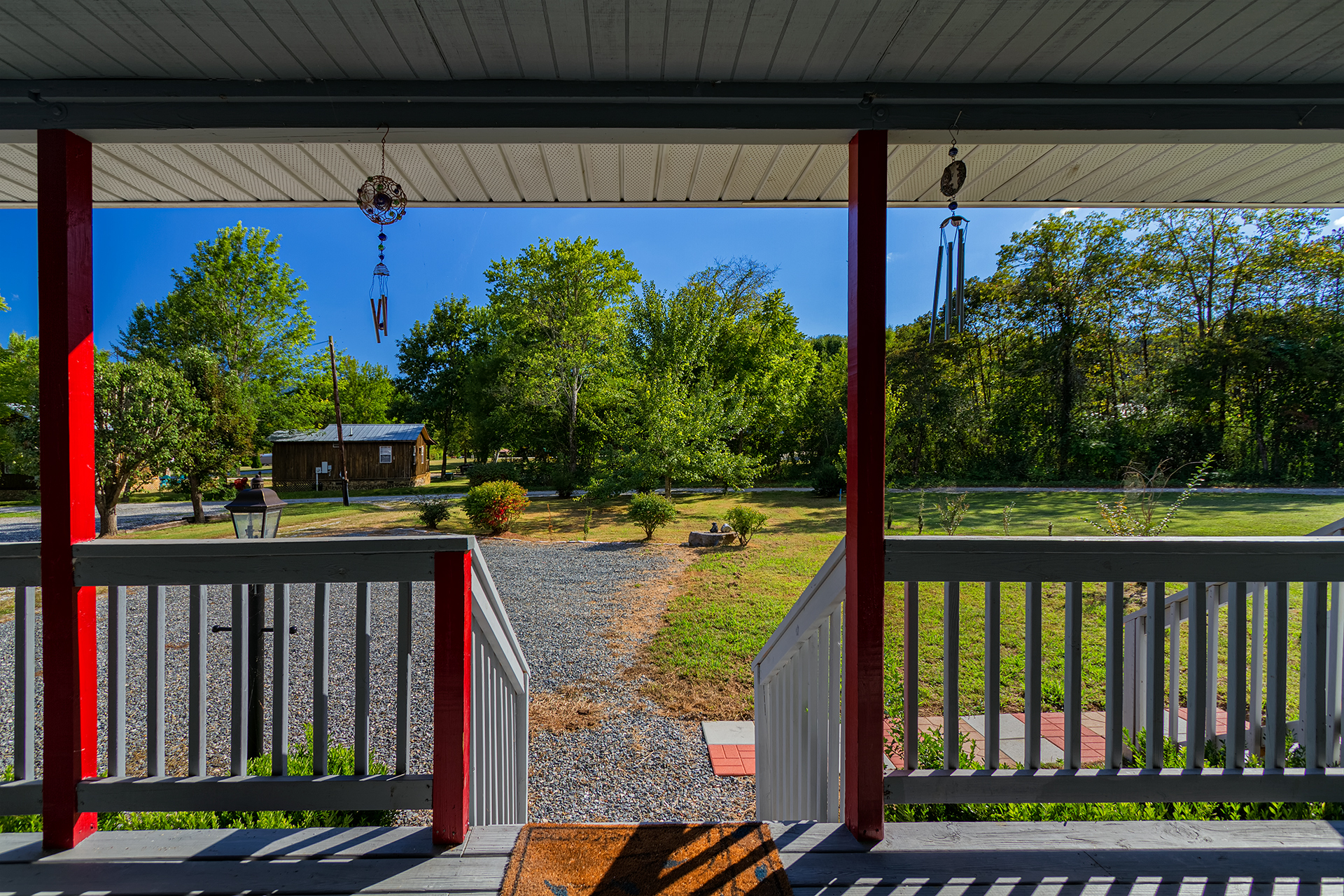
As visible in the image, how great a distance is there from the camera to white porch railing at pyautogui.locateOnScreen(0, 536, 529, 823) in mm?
1382

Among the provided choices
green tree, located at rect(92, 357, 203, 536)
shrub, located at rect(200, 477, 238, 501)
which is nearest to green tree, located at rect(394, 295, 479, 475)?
shrub, located at rect(200, 477, 238, 501)

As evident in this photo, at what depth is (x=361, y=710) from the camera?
142 centimetres

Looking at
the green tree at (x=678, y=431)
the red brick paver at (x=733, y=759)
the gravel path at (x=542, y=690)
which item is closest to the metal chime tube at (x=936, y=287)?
the gravel path at (x=542, y=690)

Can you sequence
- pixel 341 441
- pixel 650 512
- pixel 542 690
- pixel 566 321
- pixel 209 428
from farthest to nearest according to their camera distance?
pixel 341 441 < pixel 566 321 < pixel 209 428 < pixel 650 512 < pixel 542 690

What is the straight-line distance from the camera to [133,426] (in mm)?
9242

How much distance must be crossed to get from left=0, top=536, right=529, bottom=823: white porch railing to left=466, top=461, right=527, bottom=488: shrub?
14.4m

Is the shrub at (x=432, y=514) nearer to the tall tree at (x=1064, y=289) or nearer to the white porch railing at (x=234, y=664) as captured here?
the white porch railing at (x=234, y=664)

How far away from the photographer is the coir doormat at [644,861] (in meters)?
1.22

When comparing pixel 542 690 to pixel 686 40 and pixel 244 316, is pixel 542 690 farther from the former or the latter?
pixel 244 316

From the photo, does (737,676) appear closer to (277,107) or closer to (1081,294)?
(277,107)

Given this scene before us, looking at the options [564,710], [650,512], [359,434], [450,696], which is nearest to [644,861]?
[450,696]

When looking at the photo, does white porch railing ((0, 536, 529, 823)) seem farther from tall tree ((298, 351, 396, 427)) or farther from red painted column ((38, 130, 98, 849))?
tall tree ((298, 351, 396, 427))

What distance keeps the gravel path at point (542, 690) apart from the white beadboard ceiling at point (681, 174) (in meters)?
2.62

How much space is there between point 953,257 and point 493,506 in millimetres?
8865
